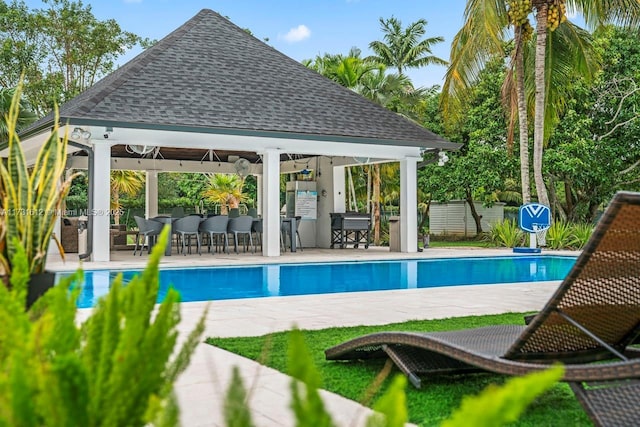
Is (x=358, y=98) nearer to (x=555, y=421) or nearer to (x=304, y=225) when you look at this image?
(x=304, y=225)

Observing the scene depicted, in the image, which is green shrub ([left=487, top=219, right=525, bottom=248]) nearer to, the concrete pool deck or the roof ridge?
the concrete pool deck

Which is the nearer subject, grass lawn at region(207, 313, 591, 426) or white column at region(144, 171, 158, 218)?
grass lawn at region(207, 313, 591, 426)

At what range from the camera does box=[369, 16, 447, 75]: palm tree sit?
3406 centimetres

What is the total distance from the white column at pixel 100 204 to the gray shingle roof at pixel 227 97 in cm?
88

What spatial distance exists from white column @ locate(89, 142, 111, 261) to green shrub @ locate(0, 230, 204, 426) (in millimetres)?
12168

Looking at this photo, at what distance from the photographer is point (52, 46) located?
91.6ft

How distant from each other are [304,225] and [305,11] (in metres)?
28.4

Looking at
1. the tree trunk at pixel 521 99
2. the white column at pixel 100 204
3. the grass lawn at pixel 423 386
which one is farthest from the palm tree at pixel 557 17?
the grass lawn at pixel 423 386

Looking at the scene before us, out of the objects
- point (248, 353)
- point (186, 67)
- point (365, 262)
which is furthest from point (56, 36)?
point (248, 353)

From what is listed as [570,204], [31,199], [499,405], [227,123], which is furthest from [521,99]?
[499,405]

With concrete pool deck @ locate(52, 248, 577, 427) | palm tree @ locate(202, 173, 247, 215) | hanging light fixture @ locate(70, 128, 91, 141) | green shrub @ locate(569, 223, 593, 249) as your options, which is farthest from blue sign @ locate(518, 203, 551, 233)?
palm tree @ locate(202, 173, 247, 215)

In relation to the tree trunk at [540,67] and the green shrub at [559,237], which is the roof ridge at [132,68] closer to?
the tree trunk at [540,67]

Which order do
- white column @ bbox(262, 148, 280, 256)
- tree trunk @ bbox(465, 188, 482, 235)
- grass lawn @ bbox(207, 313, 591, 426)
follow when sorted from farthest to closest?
1. tree trunk @ bbox(465, 188, 482, 235)
2. white column @ bbox(262, 148, 280, 256)
3. grass lawn @ bbox(207, 313, 591, 426)

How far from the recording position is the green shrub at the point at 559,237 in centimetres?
1769
